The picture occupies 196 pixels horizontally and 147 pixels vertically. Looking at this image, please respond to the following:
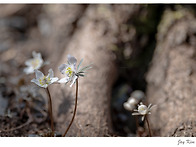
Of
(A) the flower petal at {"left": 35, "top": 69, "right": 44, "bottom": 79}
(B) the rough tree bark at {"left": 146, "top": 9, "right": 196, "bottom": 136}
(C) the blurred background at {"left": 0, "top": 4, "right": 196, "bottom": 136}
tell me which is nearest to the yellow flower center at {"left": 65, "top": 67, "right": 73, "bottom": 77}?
(A) the flower petal at {"left": 35, "top": 69, "right": 44, "bottom": 79}

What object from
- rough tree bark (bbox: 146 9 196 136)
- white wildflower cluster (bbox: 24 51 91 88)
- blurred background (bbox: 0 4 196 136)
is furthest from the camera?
blurred background (bbox: 0 4 196 136)

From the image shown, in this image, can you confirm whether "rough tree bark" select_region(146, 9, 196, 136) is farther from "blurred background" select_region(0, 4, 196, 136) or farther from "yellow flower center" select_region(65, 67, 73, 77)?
"yellow flower center" select_region(65, 67, 73, 77)

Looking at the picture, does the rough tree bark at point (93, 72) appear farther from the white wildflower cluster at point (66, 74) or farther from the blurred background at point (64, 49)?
the white wildflower cluster at point (66, 74)

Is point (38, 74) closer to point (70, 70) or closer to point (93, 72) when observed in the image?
point (70, 70)

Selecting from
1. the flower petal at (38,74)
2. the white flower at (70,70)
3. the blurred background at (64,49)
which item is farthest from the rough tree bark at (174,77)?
the flower petal at (38,74)

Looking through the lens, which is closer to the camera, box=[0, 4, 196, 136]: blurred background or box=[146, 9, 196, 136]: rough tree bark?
box=[146, 9, 196, 136]: rough tree bark
